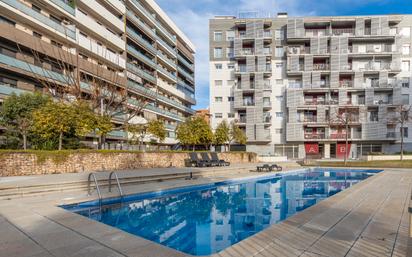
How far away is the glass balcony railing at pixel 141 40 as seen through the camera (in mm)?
35984

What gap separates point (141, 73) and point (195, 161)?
69.6 ft

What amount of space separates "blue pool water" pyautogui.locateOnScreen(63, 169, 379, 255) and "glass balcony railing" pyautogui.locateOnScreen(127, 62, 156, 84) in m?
28.2

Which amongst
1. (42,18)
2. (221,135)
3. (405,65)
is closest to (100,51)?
(42,18)

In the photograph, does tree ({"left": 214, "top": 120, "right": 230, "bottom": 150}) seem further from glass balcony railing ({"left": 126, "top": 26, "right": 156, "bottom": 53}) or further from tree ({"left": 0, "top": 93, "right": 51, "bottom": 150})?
glass balcony railing ({"left": 126, "top": 26, "right": 156, "bottom": 53})

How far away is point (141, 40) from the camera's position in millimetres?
38438

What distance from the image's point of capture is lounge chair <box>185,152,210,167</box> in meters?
22.3

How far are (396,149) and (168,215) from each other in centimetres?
4288

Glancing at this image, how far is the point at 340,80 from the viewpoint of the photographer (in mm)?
39344

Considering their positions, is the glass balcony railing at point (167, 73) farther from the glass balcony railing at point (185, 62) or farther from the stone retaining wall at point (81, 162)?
the stone retaining wall at point (81, 162)

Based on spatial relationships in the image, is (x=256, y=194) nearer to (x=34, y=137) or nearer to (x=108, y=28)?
(x=34, y=137)

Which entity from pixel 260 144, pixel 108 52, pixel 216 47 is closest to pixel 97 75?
pixel 108 52

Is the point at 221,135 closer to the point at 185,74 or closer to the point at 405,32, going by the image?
the point at 185,74

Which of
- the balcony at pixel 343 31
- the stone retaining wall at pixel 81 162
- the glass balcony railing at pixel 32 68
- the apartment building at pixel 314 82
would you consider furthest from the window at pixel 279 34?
the glass balcony railing at pixel 32 68

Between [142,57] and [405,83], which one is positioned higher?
[142,57]
